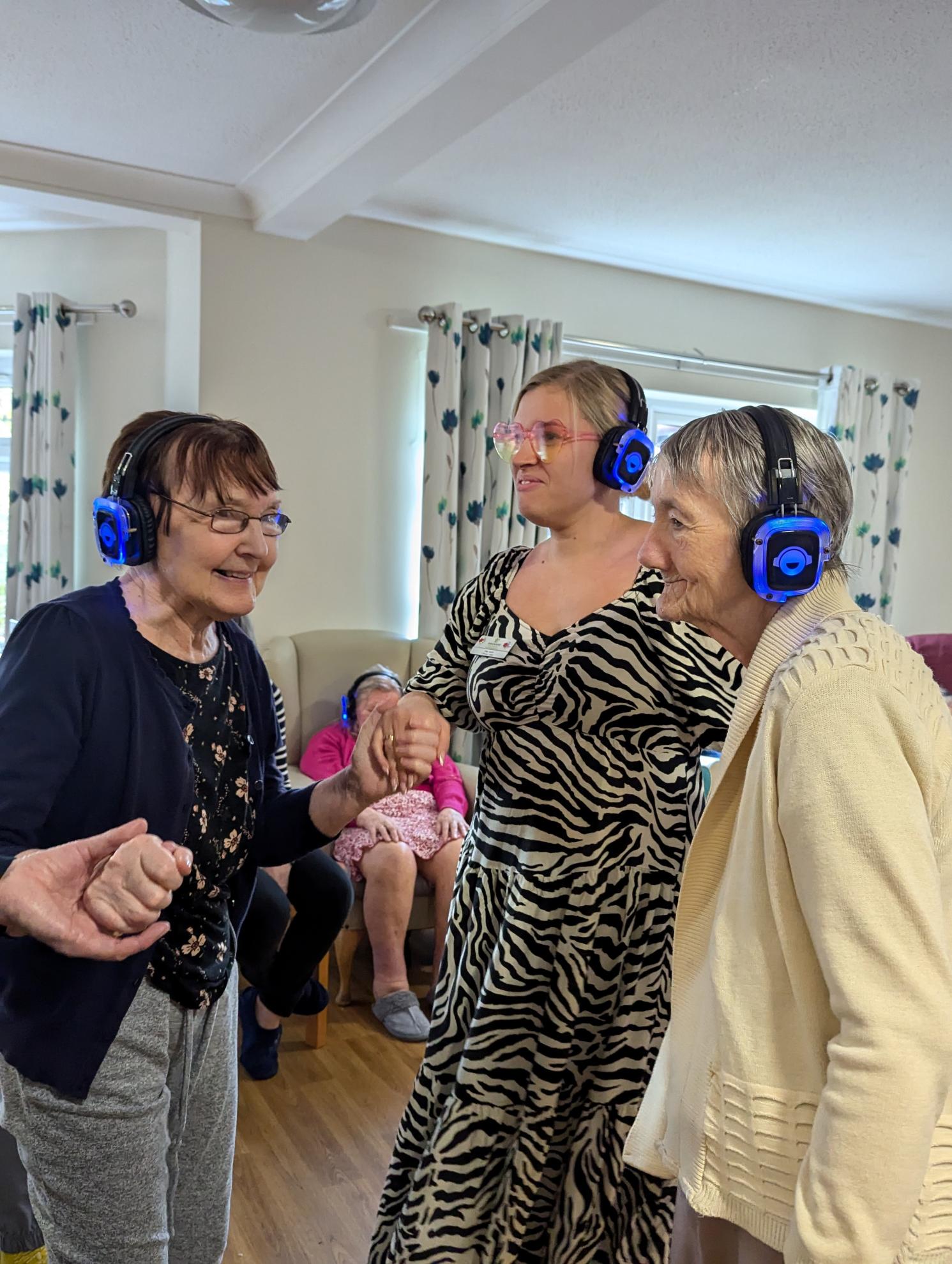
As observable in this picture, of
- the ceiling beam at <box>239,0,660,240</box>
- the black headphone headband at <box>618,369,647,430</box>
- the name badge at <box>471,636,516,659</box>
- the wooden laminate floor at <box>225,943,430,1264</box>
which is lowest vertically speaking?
the wooden laminate floor at <box>225,943,430,1264</box>

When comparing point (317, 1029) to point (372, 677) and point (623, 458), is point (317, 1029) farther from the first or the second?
point (623, 458)

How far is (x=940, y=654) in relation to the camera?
483 centimetres

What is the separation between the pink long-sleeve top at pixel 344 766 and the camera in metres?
3.66

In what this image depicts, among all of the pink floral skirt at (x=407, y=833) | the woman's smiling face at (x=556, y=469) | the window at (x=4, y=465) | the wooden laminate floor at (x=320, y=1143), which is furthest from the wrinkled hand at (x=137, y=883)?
the window at (x=4, y=465)

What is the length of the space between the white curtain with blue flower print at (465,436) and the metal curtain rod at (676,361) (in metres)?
0.03

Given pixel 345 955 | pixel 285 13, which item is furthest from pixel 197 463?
pixel 345 955

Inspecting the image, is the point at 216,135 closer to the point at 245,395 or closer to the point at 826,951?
the point at 245,395

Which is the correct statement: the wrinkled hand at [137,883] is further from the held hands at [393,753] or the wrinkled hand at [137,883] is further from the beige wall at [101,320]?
the beige wall at [101,320]

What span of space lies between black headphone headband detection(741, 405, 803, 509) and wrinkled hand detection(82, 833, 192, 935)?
2.36ft

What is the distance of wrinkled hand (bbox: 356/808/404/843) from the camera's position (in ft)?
11.1

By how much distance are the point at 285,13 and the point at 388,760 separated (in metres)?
1.59

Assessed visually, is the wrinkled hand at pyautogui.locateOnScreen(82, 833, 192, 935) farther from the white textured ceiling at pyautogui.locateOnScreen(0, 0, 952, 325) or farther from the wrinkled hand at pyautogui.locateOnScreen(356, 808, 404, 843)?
the wrinkled hand at pyautogui.locateOnScreen(356, 808, 404, 843)

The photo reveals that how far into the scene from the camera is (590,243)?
458 cm

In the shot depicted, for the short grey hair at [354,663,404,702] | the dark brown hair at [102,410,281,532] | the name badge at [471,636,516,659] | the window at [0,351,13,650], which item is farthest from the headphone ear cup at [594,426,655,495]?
the window at [0,351,13,650]
